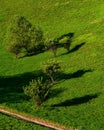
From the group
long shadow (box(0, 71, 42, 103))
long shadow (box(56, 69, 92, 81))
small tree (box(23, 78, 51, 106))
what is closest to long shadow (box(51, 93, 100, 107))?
small tree (box(23, 78, 51, 106))

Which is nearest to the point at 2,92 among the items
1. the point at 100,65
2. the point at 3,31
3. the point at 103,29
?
the point at 100,65

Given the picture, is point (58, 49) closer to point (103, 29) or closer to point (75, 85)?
point (103, 29)

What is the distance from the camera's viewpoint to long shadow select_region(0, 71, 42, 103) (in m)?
78.4

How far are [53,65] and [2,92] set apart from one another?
12.2 m

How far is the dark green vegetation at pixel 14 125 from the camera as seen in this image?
5924cm

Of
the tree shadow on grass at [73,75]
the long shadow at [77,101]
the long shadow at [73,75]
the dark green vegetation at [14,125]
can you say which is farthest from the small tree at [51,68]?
the dark green vegetation at [14,125]

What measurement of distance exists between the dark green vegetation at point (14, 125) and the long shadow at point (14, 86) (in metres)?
12.7

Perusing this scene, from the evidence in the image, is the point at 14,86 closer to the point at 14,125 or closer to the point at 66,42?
the point at 66,42

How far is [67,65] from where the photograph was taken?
93.2m

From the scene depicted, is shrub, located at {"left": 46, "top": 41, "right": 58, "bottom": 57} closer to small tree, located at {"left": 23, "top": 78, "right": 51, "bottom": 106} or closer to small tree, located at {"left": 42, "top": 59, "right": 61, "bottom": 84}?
small tree, located at {"left": 42, "top": 59, "right": 61, "bottom": 84}

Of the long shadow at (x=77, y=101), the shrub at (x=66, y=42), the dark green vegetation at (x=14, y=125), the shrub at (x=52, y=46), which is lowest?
the shrub at (x=66, y=42)

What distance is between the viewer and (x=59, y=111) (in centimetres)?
7088

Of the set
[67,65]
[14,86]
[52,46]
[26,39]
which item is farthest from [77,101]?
[26,39]

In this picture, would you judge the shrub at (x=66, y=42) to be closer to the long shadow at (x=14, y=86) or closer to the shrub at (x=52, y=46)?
the shrub at (x=52, y=46)
